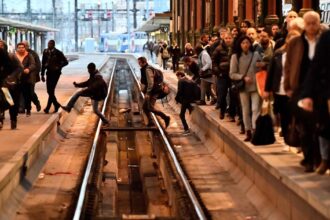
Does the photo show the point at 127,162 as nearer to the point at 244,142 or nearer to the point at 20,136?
the point at 20,136

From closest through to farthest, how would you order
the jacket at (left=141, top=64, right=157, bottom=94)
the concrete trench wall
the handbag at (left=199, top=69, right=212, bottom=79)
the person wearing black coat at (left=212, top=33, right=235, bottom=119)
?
the concrete trench wall → the person wearing black coat at (left=212, top=33, right=235, bottom=119) → the jacket at (left=141, top=64, right=157, bottom=94) → the handbag at (left=199, top=69, right=212, bottom=79)

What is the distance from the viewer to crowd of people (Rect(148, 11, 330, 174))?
311 inches

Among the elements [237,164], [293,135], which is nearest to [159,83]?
[237,164]

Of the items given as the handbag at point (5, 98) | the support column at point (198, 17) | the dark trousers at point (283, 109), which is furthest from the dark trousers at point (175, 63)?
the dark trousers at point (283, 109)

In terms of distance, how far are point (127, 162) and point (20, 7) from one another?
274 feet

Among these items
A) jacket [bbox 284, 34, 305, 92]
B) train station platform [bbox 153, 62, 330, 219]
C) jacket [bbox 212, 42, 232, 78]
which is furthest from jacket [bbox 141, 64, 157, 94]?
jacket [bbox 284, 34, 305, 92]

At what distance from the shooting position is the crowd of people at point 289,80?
7.89 m

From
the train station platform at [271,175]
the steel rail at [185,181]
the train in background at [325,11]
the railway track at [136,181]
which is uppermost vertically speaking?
the train in background at [325,11]

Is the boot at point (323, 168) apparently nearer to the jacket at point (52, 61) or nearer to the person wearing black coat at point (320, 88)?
the person wearing black coat at point (320, 88)

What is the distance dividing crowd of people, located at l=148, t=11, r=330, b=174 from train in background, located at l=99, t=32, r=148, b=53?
9272 centimetres

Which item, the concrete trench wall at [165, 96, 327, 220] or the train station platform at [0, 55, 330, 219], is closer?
the train station platform at [0, 55, 330, 219]

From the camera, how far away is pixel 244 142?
12.8 meters

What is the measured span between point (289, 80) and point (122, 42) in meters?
105

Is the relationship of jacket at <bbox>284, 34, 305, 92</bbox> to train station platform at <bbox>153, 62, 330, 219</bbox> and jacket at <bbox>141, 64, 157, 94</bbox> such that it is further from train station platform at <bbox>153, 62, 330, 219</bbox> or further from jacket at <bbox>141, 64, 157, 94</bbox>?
jacket at <bbox>141, 64, 157, 94</bbox>
